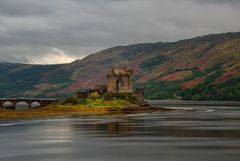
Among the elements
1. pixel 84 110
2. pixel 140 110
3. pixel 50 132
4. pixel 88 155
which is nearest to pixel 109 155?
pixel 88 155

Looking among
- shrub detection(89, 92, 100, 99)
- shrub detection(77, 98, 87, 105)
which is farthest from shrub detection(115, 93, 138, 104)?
shrub detection(77, 98, 87, 105)

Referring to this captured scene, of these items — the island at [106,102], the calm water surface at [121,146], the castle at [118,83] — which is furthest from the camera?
the castle at [118,83]

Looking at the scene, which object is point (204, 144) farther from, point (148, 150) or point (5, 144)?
point (5, 144)

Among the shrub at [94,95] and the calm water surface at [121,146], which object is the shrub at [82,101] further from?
the calm water surface at [121,146]

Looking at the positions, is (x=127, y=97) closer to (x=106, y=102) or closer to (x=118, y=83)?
(x=118, y=83)

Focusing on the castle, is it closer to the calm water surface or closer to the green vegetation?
the green vegetation

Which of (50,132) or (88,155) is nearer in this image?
(88,155)

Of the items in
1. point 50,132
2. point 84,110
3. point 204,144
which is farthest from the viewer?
point 84,110

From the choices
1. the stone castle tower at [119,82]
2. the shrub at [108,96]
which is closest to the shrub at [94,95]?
the shrub at [108,96]

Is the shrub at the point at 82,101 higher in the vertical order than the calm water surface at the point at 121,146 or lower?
higher

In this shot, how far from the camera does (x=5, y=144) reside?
5419 cm

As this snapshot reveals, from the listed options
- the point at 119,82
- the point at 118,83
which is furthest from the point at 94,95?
the point at 119,82

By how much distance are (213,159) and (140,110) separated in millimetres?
107227

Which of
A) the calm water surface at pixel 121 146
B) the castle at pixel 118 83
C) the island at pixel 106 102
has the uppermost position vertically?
the castle at pixel 118 83
